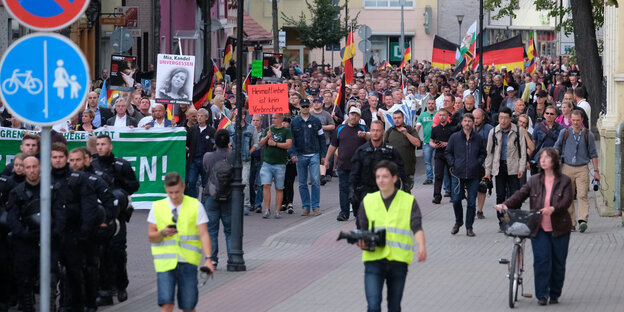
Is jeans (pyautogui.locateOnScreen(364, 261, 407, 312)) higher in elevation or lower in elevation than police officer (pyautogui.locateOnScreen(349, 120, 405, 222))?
lower

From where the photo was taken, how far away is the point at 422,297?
1246 cm

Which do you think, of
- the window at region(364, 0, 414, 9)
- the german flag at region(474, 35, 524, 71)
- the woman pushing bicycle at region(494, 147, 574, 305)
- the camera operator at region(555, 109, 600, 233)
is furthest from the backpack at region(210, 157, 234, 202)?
the window at region(364, 0, 414, 9)

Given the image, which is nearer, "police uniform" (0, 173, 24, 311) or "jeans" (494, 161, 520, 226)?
"police uniform" (0, 173, 24, 311)

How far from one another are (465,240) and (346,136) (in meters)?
3.13

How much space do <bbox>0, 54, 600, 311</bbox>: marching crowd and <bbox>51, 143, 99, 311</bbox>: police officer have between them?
1cm

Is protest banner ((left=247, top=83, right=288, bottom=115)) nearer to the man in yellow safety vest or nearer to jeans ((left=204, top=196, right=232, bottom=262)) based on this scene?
jeans ((left=204, top=196, right=232, bottom=262))

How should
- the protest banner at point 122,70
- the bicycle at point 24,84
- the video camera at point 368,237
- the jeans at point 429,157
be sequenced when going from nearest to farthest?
the bicycle at point 24,84 < the video camera at point 368,237 < the protest banner at point 122,70 < the jeans at point 429,157

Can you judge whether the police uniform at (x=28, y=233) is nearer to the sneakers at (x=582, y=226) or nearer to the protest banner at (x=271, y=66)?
the sneakers at (x=582, y=226)

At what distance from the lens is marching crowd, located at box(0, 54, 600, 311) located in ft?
36.3

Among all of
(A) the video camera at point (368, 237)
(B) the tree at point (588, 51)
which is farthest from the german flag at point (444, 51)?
(A) the video camera at point (368, 237)

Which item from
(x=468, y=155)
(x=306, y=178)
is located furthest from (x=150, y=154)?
(x=468, y=155)

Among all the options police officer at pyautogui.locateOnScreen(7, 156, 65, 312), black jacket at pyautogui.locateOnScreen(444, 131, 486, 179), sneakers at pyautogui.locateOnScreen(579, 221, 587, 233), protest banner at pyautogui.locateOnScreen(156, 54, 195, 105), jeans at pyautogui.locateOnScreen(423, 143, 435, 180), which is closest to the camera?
police officer at pyautogui.locateOnScreen(7, 156, 65, 312)

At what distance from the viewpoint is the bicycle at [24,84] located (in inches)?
297

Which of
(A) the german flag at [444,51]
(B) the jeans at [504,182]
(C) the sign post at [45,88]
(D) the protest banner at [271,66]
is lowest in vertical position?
(B) the jeans at [504,182]
